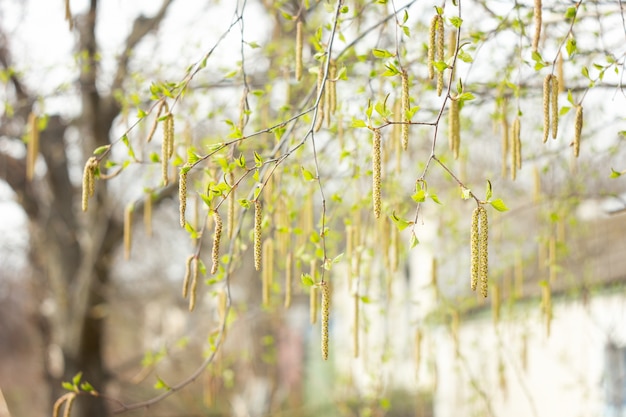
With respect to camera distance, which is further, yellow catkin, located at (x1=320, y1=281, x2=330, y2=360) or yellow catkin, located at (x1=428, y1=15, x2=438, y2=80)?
yellow catkin, located at (x1=428, y1=15, x2=438, y2=80)

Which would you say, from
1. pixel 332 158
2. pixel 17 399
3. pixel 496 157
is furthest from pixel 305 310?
pixel 332 158

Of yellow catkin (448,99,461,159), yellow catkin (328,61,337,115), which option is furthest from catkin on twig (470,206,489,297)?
yellow catkin (328,61,337,115)

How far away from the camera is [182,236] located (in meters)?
10.5

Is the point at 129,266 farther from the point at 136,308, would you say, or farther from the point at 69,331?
the point at 69,331

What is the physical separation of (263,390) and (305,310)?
6459mm

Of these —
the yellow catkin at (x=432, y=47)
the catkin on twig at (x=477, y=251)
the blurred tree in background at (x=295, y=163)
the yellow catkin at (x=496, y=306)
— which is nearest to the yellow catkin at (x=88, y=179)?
the blurred tree in background at (x=295, y=163)

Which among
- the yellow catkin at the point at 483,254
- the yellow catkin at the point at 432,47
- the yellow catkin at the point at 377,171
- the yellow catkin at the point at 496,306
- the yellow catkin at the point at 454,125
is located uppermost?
the yellow catkin at the point at 432,47

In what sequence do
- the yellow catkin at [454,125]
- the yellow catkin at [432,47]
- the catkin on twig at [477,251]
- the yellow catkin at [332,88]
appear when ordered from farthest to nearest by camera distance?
1. the yellow catkin at [332,88]
2. the yellow catkin at [454,125]
3. the yellow catkin at [432,47]
4. the catkin on twig at [477,251]

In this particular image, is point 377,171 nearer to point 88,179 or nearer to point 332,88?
point 332,88

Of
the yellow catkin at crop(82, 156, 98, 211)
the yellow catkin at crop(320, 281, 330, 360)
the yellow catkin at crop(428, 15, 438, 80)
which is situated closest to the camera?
the yellow catkin at crop(320, 281, 330, 360)

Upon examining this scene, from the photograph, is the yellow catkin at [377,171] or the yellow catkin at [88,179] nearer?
the yellow catkin at [377,171]

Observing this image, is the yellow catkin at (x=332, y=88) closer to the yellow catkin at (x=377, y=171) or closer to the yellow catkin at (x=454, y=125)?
the yellow catkin at (x=454, y=125)

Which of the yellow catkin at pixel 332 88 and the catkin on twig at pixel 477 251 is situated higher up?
the yellow catkin at pixel 332 88

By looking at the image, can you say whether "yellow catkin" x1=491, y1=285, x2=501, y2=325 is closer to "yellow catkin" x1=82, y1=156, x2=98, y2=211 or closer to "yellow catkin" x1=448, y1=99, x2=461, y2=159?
"yellow catkin" x1=448, y1=99, x2=461, y2=159
